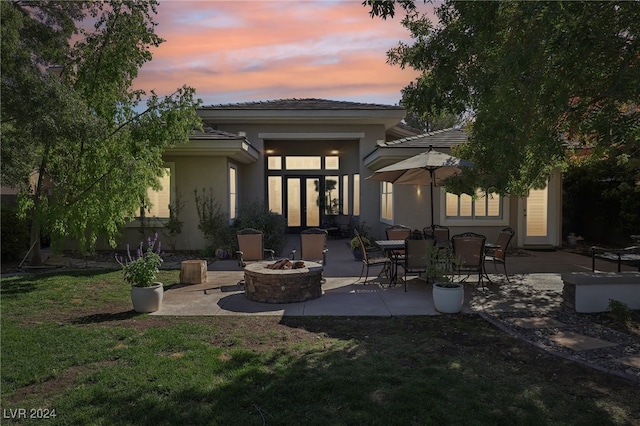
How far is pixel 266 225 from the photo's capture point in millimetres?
13062

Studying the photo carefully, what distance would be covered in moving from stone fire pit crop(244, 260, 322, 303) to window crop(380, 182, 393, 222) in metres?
7.42

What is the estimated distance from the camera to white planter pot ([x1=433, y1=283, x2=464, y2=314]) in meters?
6.62

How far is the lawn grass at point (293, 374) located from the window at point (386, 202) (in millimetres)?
8451

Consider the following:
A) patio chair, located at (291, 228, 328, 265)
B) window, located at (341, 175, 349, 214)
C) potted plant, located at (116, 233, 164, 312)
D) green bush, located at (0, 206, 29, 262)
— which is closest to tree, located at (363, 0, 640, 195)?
patio chair, located at (291, 228, 328, 265)

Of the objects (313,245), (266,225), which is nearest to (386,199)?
(266,225)

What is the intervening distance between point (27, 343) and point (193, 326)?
75.4 inches

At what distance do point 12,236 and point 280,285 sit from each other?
27.8 feet

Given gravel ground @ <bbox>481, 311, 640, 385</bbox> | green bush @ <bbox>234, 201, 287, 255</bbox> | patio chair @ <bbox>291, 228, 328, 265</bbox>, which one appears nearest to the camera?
gravel ground @ <bbox>481, 311, 640, 385</bbox>

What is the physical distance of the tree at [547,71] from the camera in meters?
4.23

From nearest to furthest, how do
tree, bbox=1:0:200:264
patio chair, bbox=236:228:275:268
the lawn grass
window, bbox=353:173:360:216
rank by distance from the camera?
the lawn grass < patio chair, bbox=236:228:275:268 < tree, bbox=1:0:200:264 < window, bbox=353:173:360:216

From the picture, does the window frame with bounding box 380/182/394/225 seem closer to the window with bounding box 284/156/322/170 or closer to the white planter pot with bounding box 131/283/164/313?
the window with bounding box 284/156/322/170

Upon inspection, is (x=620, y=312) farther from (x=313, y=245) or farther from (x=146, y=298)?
(x=146, y=298)

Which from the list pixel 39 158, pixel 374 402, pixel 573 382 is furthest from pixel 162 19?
pixel 573 382

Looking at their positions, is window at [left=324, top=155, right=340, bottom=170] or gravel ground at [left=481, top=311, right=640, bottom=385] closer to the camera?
gravel ground at [left=481, top=311, right=640, bottom=385]
